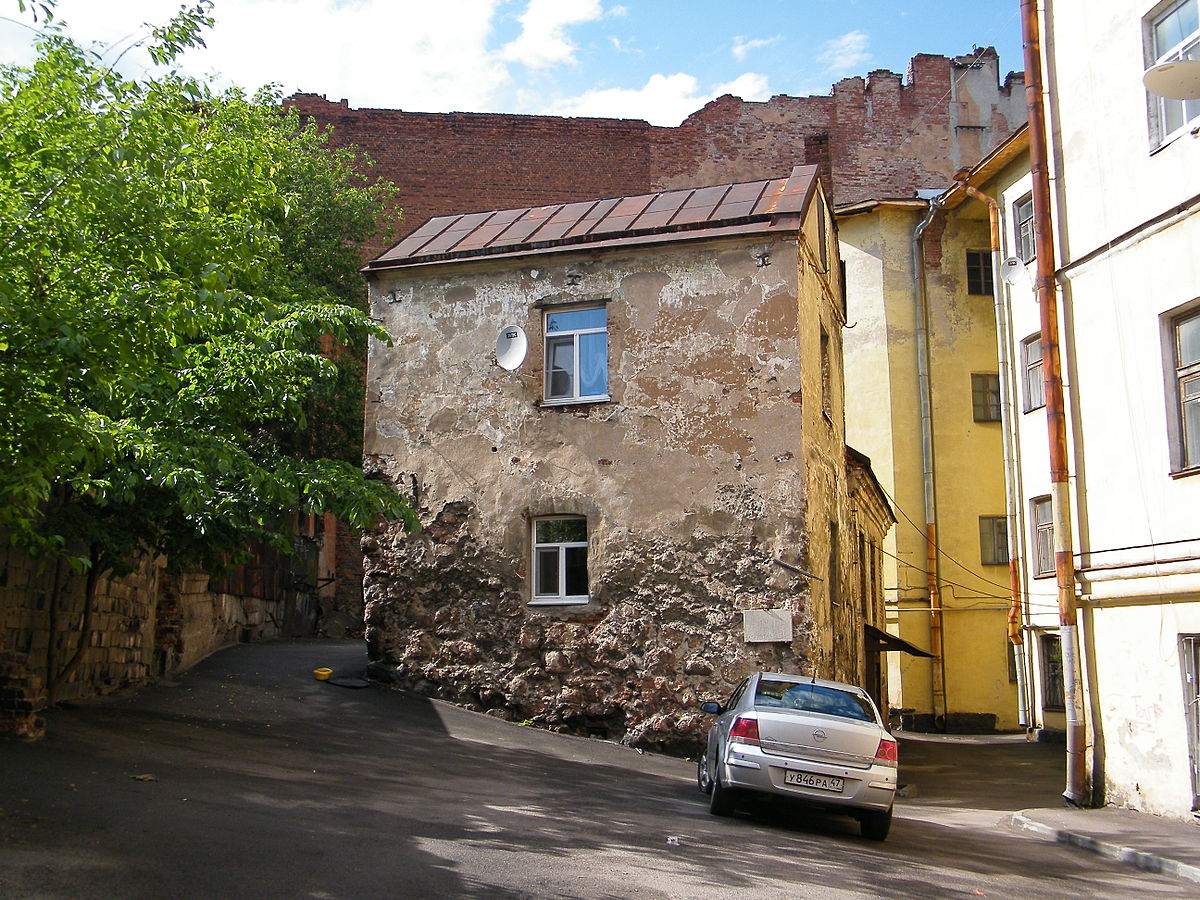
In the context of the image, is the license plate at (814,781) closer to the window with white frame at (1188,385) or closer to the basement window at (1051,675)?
the window with white frame at (1188,385)

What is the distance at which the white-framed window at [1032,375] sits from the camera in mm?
21266

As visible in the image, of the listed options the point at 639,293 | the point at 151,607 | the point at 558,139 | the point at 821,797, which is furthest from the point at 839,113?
the point at 821,797

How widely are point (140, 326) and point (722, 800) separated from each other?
6.39m

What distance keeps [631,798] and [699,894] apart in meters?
4.25

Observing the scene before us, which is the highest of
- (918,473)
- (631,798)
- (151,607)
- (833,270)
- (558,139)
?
(558,139)

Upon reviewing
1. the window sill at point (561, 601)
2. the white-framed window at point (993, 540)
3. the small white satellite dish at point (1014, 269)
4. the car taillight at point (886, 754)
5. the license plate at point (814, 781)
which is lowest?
the license plate at point (814, 781)

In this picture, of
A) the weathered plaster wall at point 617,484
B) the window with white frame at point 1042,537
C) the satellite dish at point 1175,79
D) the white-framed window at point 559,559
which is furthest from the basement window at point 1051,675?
the satellite dish at point 1175,79

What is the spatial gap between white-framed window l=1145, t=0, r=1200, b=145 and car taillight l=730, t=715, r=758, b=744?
7685 millimetres

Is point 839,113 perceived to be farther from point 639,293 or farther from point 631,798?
point 631,798

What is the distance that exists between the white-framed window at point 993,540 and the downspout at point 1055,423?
13.0m

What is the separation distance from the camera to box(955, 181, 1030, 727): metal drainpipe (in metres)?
21.7

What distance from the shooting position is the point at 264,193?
10766 millimetres

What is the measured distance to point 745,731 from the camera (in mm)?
9820

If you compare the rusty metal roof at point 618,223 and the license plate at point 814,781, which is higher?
the rusty metal roof at point 618,223
